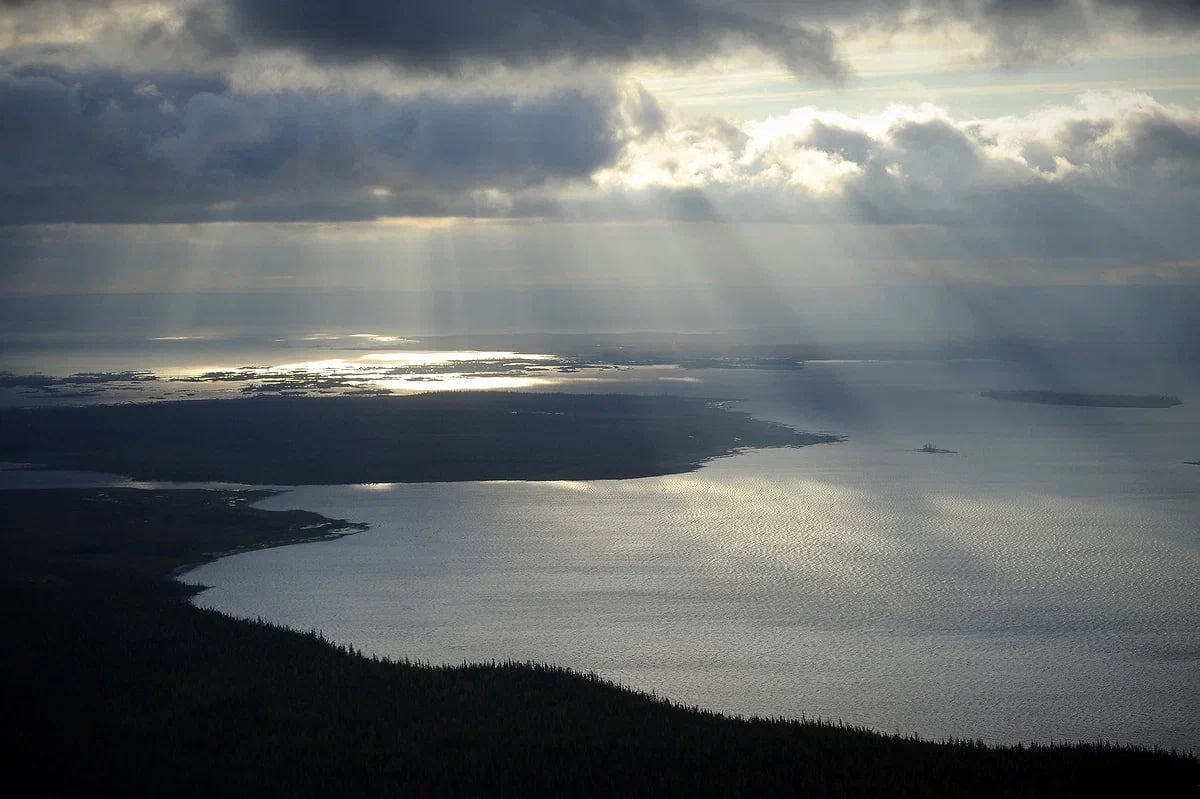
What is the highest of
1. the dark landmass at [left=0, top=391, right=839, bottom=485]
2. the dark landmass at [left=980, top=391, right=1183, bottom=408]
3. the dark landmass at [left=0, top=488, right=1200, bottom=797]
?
the dark landmass at [left=980, top=391, right=1183, bottom=408]

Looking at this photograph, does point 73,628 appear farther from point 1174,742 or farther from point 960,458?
point 960,458

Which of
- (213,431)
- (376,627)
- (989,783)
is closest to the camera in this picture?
(989,783)

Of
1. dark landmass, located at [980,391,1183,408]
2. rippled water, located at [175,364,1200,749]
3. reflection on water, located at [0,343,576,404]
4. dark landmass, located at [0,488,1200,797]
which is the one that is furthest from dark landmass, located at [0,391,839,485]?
dark landmass, located at [0,488,1200,797]

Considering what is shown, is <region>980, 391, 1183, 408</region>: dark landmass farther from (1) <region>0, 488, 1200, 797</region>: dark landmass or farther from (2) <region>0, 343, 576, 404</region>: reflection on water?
(1) <region>0, 488, 1200, 797</region>: dark landmass

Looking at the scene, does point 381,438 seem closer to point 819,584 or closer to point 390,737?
point 819,584

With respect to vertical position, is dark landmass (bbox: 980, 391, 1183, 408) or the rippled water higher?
dark landmass (bbox: 980, 391, 1183, 408)

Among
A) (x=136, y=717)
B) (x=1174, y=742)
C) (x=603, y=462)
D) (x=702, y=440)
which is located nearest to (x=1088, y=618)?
(x=1174, y=742)

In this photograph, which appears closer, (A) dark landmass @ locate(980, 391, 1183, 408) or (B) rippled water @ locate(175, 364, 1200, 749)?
(B) rippled water @ locate(175, 364, 1200, 749)
